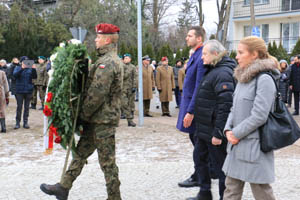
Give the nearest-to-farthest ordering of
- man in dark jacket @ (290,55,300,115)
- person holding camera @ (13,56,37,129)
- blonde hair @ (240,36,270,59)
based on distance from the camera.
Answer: blonde hair @ (240,36,270,59), person holding camera @ (13,56,37,129), man in dark jacket @ (290,55,300,115)

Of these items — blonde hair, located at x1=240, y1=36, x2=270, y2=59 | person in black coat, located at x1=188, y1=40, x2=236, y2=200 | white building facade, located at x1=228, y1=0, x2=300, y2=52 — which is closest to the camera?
blonde hair, located at x1=240, y1=36, x2=270, y2=59

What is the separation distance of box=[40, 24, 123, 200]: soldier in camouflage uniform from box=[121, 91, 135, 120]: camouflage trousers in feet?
21.9

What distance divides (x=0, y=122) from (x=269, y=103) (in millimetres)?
8752

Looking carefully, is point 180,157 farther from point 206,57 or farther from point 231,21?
point 231,21

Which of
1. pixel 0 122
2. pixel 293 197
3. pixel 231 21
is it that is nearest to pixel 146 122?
pixel 0 122

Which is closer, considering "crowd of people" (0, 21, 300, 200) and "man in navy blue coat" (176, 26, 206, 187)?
"crowd of people" (0, 21, 300, 200)

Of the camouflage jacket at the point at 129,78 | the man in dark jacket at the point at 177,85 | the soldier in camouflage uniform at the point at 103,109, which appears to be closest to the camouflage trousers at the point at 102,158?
the soldier in camouflage uniform at the point at 103,109

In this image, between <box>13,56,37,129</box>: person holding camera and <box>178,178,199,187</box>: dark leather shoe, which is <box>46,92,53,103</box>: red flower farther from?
<box>13,56,37,129</box>: person holding camera

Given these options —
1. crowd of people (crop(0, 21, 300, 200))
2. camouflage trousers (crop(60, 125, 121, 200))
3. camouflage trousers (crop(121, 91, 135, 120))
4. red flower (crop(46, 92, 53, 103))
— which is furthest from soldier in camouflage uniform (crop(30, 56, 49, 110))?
red flower (crop(46, 92, 53, 103))

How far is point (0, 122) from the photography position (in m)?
10.6

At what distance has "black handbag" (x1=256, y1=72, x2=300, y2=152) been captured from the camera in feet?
11.3

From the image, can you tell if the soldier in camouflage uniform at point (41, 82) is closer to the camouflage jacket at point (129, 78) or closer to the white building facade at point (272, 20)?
the camouflage jacket at point (129, 78)

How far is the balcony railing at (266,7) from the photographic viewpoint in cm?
3100

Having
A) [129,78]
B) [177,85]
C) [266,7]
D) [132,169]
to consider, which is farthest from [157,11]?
[132,169]
